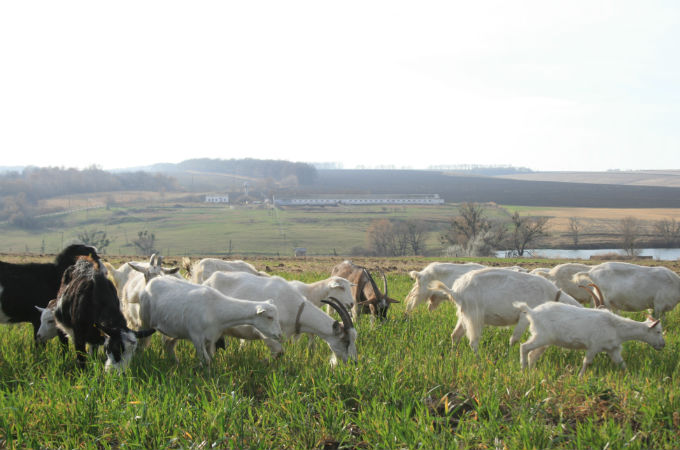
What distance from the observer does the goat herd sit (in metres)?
7.35

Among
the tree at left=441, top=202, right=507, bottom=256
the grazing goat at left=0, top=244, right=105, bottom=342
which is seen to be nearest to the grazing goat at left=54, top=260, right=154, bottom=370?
the grazing goat at left=0, top=244, right=105, bottom=342

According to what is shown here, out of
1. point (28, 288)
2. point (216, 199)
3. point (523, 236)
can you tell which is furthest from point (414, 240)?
point (216, 199)

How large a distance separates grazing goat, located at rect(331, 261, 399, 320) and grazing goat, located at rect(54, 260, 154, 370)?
5.56 metres

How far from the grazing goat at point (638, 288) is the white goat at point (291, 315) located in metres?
6.56

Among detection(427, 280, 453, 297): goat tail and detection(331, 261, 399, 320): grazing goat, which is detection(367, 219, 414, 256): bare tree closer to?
detection(331, 261, 399, 320): grazing goat

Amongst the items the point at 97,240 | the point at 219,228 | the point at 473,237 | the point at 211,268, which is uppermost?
the point at 211,268

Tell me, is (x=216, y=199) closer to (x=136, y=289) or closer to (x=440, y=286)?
(x=136, y=289)

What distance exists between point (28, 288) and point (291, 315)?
4286mm

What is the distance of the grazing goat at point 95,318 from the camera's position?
667 cm

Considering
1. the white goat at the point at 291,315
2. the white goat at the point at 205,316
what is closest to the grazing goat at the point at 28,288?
the white goat at the point at 205,316

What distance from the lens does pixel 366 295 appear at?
1229 centimetres

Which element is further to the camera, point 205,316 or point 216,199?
point 216,199

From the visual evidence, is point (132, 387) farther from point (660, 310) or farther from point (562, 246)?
point (562, 246)

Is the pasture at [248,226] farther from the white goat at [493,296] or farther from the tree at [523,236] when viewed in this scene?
the white goat at [493,296]
